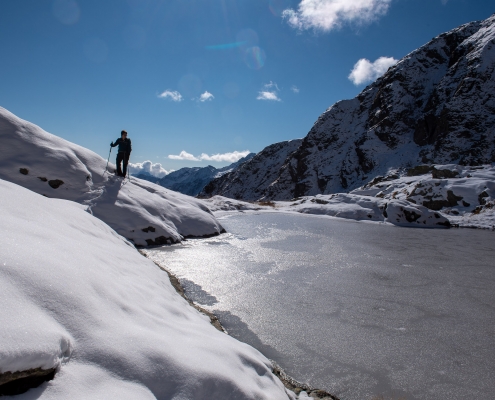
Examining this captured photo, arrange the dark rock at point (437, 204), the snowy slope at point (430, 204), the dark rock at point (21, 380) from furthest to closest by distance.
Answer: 1. the dark rock at point (437, 204)
2. the snowy slope at point (430, 204)
3. the dark rock at point (21, 380)

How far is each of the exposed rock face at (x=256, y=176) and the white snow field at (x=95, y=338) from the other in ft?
302

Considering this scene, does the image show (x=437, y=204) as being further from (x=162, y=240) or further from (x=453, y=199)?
(x=162, y=240)

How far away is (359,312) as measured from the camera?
4777mm

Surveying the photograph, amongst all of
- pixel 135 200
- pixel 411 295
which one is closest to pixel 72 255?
pixel 411 295

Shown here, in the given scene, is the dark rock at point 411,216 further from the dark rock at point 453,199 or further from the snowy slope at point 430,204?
the dark rock at point 453,199

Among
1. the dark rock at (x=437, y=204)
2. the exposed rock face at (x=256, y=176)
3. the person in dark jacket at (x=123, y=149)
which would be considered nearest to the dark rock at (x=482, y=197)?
the dark rock at (x=437, y=204)

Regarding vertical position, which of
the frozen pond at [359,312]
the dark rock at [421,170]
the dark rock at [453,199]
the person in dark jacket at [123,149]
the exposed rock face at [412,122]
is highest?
the exposed rock face at [412,122]

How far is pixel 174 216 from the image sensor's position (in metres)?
11.3

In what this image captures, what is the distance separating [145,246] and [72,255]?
6.22 m

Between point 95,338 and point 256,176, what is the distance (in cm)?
11187

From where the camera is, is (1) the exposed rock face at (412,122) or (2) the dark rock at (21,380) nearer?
(2) the dark rock at (21,380)

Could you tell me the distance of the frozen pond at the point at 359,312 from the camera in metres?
3.23

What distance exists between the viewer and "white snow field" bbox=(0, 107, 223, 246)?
876 cm

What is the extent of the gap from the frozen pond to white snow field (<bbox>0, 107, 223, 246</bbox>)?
4.06 feet
